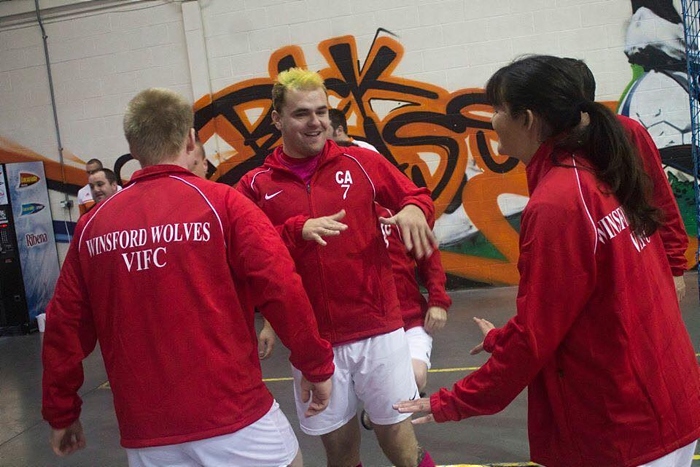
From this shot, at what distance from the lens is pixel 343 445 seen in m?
2.97

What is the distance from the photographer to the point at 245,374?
6.65ft

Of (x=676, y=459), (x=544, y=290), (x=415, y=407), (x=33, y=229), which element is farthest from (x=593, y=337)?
(x=33, y=229)

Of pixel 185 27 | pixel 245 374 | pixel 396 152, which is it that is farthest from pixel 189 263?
pixel 185 27

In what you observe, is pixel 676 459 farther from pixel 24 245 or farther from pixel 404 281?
pixel 24 245

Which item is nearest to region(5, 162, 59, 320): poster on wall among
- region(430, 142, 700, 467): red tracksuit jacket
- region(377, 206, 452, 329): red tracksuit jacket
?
region(377, 206, 452, 329): red tracksuit jacket

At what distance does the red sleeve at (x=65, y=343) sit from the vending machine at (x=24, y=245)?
278 inches

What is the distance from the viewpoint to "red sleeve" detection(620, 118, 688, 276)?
2.58 meters

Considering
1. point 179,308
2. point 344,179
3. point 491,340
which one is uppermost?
point 344,179

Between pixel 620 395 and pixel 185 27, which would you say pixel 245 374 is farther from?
pixel 185 27

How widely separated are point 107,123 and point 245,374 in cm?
718

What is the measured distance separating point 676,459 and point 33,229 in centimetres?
833

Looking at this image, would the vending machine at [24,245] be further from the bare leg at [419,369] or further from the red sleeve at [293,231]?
the red sleeve at [293,231]

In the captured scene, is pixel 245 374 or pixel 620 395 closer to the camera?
pixel 620 395

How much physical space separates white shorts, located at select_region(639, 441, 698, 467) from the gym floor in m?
2.03
